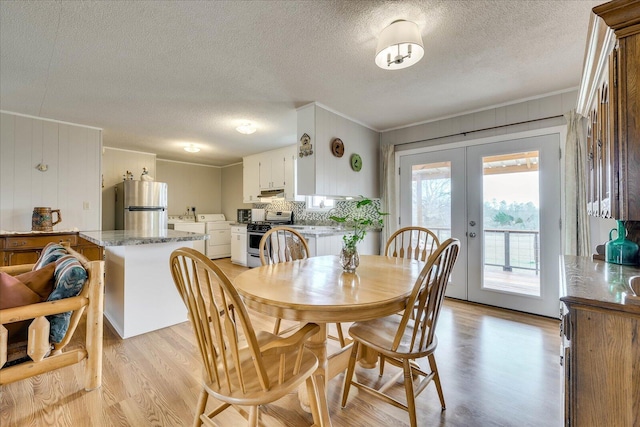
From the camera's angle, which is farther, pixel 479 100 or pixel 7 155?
pixel 7 155

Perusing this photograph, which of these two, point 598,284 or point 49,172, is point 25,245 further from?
point 598,284

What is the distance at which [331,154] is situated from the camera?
3449 millimetres

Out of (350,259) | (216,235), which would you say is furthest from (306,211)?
(350,259)

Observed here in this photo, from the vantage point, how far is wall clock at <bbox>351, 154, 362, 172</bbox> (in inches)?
149

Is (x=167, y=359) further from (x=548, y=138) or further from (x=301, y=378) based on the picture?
(x=548, y=138)

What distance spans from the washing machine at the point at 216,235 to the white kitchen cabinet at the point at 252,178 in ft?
2.93

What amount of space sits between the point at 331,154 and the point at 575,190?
2487 millimetres

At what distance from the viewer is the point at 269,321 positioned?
2.85 metres

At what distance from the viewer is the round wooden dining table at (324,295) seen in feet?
3.84

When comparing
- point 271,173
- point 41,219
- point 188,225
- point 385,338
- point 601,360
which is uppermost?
point 271,173

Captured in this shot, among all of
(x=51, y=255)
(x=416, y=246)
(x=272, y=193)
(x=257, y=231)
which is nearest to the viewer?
(x=51, y=255)

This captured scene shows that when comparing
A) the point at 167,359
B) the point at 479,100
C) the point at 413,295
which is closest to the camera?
the point at 413,295

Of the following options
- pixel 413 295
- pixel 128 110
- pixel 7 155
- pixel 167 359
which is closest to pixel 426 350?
pixel 413 295

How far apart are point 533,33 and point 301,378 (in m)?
2.59
